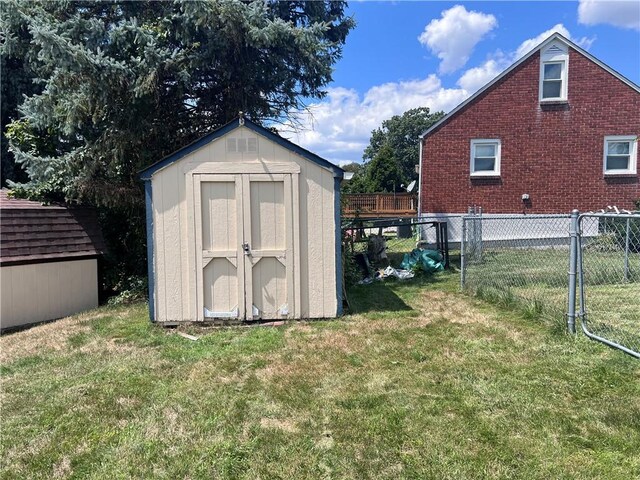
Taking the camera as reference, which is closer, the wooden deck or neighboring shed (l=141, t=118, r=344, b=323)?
neighboring shed (l=141, t=118, r=344, b=323)

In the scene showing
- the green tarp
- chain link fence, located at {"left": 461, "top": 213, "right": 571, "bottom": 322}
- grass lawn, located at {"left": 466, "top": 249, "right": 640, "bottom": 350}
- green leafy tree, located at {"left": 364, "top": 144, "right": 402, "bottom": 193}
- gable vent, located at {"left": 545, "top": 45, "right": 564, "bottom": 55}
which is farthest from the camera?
green leafy tree, located at {"left": 364, "top": 144, "right": 402, "bottom": 193}

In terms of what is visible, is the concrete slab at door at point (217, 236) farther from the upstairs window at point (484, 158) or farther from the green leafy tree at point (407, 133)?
the green leafy tree at point (407, 133)

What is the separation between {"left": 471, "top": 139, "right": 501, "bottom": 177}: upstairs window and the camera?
1438 cm

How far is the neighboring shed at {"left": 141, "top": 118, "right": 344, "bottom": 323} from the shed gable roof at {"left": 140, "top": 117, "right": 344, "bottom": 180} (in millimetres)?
13

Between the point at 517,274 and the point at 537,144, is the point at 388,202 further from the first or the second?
the point at 517,274

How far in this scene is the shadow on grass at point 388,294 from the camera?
665cm

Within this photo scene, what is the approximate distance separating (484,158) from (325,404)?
1304 centimetres

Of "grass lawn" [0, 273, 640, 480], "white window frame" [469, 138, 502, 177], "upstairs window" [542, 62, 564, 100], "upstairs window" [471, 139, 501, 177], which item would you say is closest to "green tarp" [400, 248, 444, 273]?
"grass lawn" [0, 273, 640, 480]

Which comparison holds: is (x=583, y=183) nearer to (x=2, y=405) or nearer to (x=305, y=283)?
Answer: (x=305, y=283)

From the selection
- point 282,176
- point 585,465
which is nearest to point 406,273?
point 282,176

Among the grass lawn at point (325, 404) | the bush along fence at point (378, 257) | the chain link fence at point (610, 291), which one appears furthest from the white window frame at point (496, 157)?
the grass lawn at point (325, 404)

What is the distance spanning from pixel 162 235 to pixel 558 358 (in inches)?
192

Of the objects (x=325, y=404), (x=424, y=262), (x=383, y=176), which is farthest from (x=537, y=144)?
(x=383, y=176)

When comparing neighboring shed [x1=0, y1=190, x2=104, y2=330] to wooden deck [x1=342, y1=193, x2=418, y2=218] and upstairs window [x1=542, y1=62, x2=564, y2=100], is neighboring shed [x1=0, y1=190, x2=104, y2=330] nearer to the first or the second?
upstairs window [x1=542, y1=62, x2=564, y2=100]
